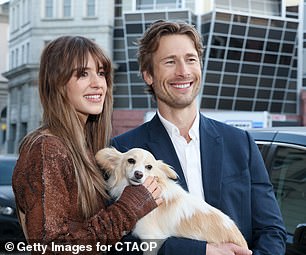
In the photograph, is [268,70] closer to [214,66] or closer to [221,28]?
[214,66]

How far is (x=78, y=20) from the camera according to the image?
4206cm

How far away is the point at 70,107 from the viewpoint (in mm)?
2320

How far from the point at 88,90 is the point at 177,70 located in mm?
481

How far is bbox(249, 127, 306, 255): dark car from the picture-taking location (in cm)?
336

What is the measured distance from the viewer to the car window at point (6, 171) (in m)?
9.24

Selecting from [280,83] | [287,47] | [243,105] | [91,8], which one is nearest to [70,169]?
[243,105]

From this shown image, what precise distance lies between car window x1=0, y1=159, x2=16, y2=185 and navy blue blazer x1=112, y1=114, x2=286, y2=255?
7.20m

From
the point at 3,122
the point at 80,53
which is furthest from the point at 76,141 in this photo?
the point at 3,122

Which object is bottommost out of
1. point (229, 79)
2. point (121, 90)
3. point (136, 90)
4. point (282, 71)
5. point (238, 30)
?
point (121, 90)

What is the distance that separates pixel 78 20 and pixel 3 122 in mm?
19857

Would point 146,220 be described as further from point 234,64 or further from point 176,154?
point 234,64

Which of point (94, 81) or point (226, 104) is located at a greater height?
point (94, 81)

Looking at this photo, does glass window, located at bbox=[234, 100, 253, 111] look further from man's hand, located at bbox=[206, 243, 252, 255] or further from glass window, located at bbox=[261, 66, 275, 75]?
man's hand, located at bbox=[206, 243, 252, 255]

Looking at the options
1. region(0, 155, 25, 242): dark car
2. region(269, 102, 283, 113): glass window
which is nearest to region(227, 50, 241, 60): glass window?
region(269, 102, 283, 113): glass window
